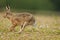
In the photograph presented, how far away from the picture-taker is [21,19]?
10.2 metres

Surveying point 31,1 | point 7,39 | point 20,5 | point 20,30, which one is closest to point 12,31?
point 20,30

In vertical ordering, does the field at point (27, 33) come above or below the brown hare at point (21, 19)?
below

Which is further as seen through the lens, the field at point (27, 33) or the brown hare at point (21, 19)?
the brown hare at point (21, 19)

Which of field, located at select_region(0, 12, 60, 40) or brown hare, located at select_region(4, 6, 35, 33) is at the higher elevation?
brown hare, located at select_region(4, 6, 35, 33)

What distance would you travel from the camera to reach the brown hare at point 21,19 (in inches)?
397

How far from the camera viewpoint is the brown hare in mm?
10094

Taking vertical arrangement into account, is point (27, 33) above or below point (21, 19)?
below

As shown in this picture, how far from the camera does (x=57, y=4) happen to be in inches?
913

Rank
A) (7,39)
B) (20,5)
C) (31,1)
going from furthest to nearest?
(31,1) → (20,5) → (7,39)

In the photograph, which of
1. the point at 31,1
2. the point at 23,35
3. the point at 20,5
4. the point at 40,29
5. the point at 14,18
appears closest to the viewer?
the point at 23,35

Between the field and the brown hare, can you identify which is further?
the brown hare

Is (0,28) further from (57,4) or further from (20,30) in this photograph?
(57,4)

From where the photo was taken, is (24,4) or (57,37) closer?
(57,37)

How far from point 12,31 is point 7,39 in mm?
1209
